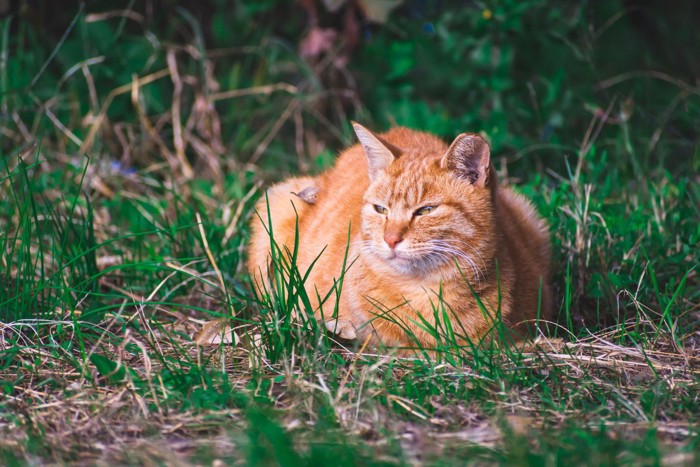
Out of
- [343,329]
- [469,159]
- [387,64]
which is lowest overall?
[343,329]

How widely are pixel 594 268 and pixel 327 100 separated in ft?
9.42

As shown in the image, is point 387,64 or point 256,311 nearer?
point 256,311

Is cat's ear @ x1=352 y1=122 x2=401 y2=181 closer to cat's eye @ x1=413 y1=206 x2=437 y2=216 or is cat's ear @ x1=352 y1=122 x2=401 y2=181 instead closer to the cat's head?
the cat's head

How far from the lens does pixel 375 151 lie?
3432 mm

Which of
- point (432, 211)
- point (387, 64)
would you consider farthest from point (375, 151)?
point (387, 64)

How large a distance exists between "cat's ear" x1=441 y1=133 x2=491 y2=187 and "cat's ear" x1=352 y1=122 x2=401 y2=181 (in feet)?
0.82

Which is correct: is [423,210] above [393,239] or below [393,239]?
above

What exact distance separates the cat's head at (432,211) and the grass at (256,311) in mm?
306

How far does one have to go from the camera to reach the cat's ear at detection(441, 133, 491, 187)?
316cm

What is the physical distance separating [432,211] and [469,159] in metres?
0.24

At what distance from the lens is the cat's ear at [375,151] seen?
3.35m

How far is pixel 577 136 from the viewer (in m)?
5.47

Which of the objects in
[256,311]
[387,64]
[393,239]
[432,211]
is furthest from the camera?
[387,64]

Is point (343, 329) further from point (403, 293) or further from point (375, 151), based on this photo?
point (375, 151)
